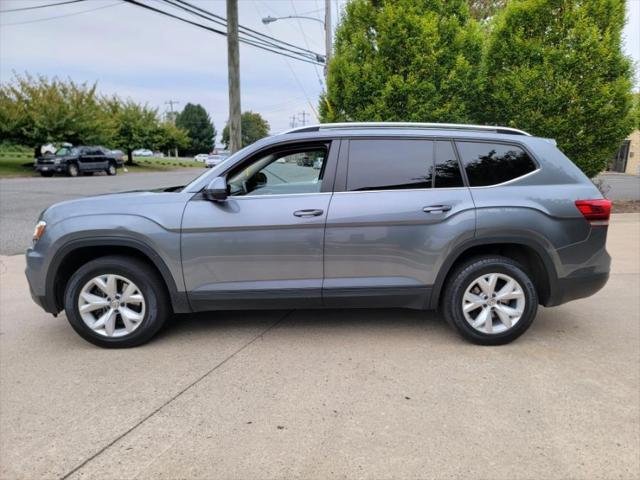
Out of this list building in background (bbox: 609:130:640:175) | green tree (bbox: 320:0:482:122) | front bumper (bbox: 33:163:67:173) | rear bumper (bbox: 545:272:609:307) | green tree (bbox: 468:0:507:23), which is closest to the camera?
rear bumper (bbox: 545:272:609:307)

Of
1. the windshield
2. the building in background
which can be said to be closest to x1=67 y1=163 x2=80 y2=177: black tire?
the windshield

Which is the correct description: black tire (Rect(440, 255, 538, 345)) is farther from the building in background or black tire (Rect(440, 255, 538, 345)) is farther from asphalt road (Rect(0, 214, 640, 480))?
Answer: the building in background

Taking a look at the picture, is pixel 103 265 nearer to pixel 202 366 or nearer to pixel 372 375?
pixel 202 366

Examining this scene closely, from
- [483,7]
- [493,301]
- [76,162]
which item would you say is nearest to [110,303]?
[493,301]

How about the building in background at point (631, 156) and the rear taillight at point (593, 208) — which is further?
the building in background at point (631, 156)

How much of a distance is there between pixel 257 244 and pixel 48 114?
30322mm

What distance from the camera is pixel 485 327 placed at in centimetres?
377

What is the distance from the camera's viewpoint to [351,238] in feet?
12.1

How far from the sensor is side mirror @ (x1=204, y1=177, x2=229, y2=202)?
11.7 feet

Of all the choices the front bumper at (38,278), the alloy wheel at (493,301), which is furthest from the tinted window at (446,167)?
the front bumper at (38,278)

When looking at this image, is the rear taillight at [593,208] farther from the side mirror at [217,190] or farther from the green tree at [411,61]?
the green tree at [411,61]

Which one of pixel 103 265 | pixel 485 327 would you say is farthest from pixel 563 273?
pixel 103 265

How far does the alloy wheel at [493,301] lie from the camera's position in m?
3.73

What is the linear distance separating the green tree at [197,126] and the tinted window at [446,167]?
299 feet
